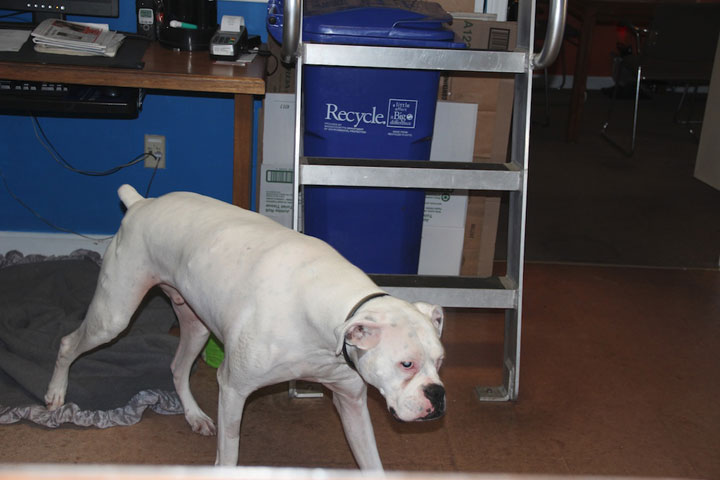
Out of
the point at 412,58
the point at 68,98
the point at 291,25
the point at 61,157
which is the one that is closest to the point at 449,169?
the point at 412,58

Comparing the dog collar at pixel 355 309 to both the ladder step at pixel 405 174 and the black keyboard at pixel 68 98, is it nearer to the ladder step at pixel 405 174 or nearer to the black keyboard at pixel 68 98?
the ladder step at pixel 405 174

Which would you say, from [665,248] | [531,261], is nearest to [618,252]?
[665,248]

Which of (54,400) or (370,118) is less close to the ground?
(370,118)

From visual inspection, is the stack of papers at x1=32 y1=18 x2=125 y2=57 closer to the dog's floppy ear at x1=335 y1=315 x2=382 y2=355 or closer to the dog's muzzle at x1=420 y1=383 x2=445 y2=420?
the dog's floppy ear at x1=335 y1=315 x2=382 y2=355

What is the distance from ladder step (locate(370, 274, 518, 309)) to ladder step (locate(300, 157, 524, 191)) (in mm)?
296

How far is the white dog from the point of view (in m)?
1.46

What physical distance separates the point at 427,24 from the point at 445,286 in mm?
845

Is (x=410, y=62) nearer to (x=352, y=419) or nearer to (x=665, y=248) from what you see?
(x=352, y=419)

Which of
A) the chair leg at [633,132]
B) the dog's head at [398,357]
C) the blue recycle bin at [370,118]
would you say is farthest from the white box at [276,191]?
the chair leg at [633,132]

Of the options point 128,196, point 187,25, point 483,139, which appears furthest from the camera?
point 483,139

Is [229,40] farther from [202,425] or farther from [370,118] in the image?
[202,425]

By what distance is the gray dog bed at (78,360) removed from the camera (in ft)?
7.43

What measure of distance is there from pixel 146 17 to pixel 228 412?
1.69 m

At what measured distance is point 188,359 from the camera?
2205mm
